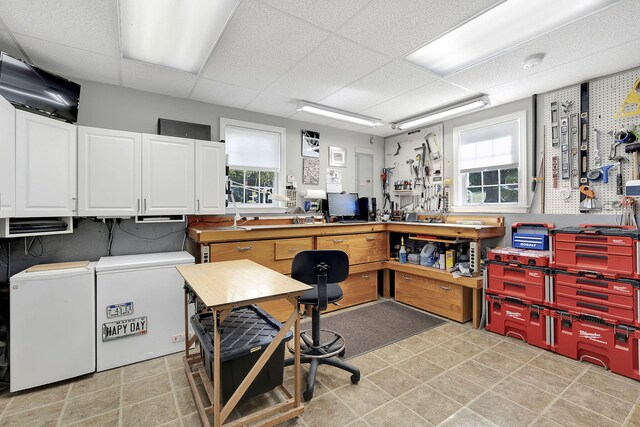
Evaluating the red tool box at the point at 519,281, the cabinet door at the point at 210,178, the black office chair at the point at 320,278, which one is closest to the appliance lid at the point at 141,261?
the cabinet door at the point at 210,178

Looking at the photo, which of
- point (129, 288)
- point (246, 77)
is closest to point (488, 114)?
point (246, 77)

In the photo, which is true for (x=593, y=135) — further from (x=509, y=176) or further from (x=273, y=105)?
(x=273, y=105)

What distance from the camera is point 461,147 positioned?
4.08m

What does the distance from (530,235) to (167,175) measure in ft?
12.7

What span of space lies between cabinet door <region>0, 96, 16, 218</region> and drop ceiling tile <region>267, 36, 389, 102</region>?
A: 208 centimetres

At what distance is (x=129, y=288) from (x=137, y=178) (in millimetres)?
1032

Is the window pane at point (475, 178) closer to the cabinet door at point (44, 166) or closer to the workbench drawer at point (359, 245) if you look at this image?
the workbench drawer at point (359, 245)

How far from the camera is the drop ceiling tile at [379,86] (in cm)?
280

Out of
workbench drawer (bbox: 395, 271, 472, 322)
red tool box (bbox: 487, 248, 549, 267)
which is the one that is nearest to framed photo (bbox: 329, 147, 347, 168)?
workbench drawer (bbox: 395, 271, 472, 322)

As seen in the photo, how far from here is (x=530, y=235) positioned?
3199 mm

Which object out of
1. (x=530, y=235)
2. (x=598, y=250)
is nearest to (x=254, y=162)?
(x=530, y=235)

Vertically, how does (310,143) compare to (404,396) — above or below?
above

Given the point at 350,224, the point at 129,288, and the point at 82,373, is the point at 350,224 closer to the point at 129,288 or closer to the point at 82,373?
the point at 129,288

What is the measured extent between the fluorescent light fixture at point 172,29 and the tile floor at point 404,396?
2.61 metres
